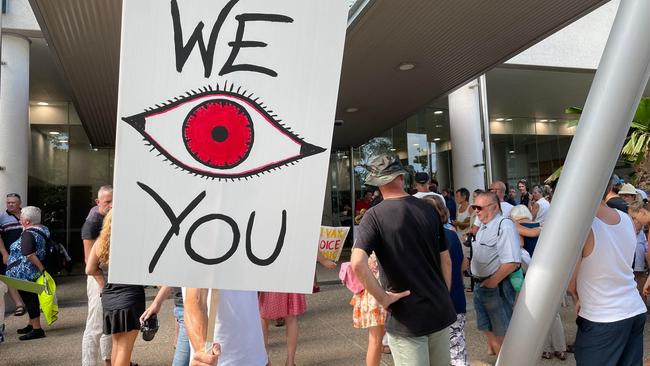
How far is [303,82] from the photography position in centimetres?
179

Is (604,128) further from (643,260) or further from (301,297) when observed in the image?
(643,260)

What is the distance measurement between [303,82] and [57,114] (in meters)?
15.3

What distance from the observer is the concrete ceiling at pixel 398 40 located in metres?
6.15

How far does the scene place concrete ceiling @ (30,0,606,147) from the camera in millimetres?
6152

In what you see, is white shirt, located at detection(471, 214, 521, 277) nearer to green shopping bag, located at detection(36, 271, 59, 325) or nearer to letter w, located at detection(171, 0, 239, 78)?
letter w, located at detection(171, 0, 239, 78)

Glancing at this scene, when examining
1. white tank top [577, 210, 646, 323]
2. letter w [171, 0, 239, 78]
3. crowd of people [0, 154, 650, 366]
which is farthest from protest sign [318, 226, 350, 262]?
letter w [171, 0, 239, 78]

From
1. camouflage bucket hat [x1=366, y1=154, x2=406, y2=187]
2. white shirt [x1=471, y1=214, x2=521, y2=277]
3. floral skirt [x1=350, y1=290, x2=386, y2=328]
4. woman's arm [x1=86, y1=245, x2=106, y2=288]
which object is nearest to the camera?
camouflage bucket hat [x1=366, y1=154, x2=406, y2=187]

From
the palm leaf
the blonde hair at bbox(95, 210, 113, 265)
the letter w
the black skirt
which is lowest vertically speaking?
the black skirt

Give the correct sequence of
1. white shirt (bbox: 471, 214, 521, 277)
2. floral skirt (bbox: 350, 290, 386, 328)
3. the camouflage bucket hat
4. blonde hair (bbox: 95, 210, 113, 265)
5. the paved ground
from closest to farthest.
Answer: the camouflage bucket hat < blonde hair (bbox: 95, 210, 113, 265) < floral skirt (bbox: 350, 290, 386, 328) < white shirt (bbox: 471, 214, 521, 277) < the paved ground

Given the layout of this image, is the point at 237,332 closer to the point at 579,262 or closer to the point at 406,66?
the point at 579,262

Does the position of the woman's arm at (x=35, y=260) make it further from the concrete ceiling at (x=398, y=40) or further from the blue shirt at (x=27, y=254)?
the concrete ceiling at (x=398, y=40)

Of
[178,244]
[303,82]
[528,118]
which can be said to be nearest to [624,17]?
[303,82]

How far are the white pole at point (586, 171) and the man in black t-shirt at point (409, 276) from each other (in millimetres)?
570

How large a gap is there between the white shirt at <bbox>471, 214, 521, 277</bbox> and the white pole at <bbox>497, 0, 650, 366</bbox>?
6.72 feet
